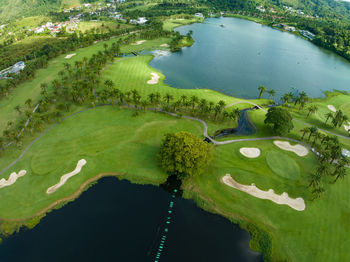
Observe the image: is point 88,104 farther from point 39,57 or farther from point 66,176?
point 39,57

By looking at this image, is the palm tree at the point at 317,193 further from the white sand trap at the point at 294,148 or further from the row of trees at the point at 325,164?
the white sand trap at the point at 294,148

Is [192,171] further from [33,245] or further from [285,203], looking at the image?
[33,245]

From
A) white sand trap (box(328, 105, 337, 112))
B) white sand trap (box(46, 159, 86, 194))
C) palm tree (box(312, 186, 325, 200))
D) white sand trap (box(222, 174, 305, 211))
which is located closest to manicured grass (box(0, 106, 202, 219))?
white sand trap (box(46, 159, 86, 194))

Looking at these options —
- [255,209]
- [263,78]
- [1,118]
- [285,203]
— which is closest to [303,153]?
[285,203]

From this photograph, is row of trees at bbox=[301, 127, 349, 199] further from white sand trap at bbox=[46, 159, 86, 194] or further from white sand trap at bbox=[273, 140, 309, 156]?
white sand trap at bbox=[46, 159, 86, 194]

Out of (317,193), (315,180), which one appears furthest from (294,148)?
(317,193)

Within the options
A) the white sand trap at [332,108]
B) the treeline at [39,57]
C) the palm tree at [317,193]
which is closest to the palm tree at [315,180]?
the palm tree at [317,193]
